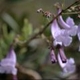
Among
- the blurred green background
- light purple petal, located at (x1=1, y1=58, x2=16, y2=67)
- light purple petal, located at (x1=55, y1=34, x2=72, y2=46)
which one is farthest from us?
the blurred green background

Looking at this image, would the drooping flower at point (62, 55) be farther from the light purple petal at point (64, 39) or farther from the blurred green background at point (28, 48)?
the blurred green background at point (28, 48)

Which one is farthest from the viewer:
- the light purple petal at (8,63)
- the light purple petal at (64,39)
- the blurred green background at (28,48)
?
the blurred green background at (28,48)

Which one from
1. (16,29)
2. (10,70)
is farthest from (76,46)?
(10,70)

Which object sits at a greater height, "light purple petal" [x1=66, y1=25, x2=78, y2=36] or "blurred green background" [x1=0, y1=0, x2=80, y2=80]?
"blurred green background" [x1=0, y1=0, x2=80, y2=80]

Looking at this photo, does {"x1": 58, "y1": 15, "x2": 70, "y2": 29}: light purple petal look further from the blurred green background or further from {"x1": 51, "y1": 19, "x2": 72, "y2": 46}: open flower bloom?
the blurred green background

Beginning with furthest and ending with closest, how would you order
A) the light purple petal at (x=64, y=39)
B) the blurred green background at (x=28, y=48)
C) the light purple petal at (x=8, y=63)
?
the blurred green background at (x=28, y=48) < the light purple petal at (x=8, y=63) < the light purple petal at (x=64, y=39)

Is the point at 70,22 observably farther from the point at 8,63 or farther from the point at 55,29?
the point at 8,63

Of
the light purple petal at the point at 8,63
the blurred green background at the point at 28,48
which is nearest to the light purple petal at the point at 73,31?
the light purple petal at the point at 8,63

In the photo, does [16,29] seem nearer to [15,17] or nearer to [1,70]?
[15,17]

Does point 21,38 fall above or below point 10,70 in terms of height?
above

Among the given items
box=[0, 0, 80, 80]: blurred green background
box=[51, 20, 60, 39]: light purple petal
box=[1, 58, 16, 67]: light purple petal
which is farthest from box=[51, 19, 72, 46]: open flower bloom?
box=[0, 0, 80, 80]: blurred green background

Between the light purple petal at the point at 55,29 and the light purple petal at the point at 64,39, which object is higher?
the light purple petal at the point at 55,29
